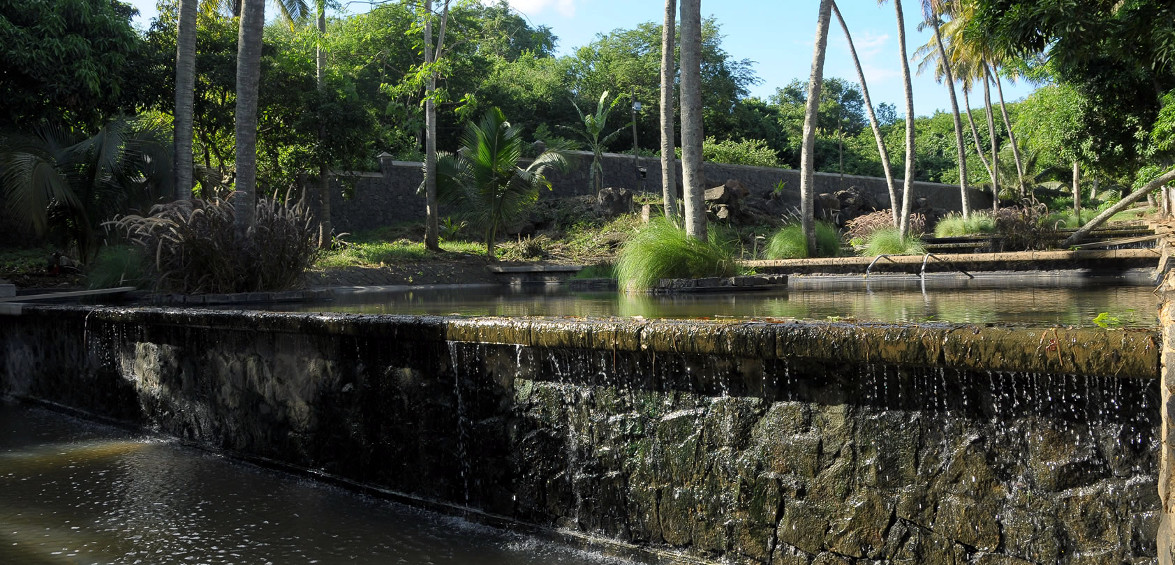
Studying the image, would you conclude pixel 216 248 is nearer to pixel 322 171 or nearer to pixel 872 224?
pixel 322 171

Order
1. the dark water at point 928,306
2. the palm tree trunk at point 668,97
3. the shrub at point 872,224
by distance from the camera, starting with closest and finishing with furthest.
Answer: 1. the dark water at point 928,306
2. the palm tree trunk at point 668,97
3. the shrub at point 872,224

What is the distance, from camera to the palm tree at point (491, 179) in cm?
1828

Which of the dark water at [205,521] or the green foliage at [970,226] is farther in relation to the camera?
the green foliage at [970,226]

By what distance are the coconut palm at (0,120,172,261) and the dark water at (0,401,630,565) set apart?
24.7 feet

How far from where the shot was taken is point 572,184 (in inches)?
987

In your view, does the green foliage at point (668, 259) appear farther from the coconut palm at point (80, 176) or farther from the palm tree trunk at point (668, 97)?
the coconut palm at point (80, 176)

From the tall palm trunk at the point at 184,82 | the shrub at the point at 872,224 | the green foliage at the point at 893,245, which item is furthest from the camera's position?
the shrub at the point at 872,224

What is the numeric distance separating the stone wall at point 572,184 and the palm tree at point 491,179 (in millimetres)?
2477

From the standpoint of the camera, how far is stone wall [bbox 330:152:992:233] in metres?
21.9

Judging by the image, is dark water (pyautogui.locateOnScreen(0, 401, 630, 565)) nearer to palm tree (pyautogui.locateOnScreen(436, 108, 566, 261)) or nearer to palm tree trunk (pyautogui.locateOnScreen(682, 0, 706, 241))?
palm tree trunk (pyautogui.locateOnScreen(682, 0, 706, 241))

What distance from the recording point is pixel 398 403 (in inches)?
161

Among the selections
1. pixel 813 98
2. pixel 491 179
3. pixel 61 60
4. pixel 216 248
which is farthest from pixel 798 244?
pixel 61 60

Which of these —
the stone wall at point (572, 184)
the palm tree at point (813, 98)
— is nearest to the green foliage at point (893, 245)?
the palm tree at point (813, 98)

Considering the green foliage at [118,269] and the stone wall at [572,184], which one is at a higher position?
the stone wall at [572,184]
